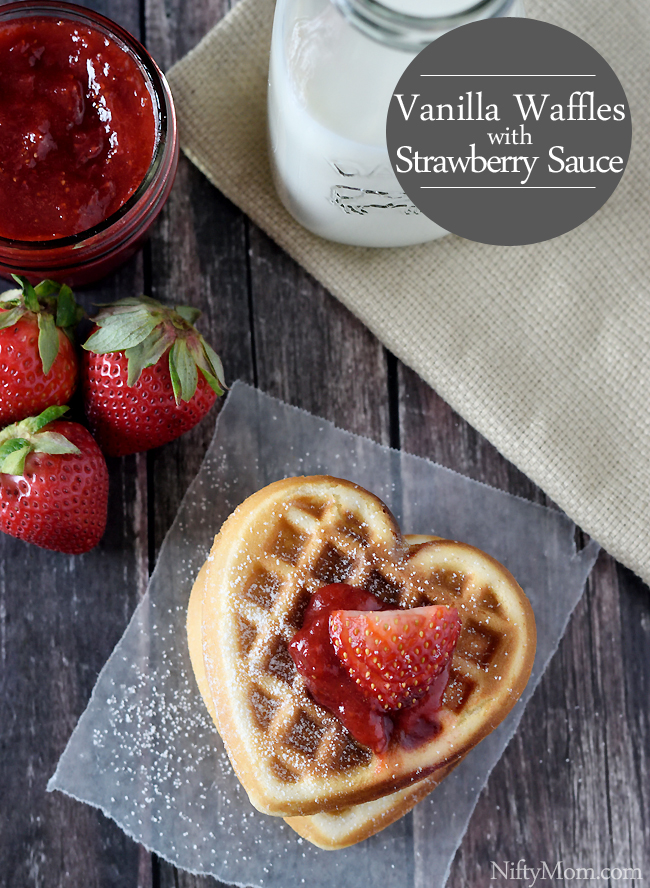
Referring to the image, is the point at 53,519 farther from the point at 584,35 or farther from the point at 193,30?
the point at 584,35

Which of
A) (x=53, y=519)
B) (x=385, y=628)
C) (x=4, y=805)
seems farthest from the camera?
(x=4, y=805)

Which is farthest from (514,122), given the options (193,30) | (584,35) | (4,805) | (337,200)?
(4,805)

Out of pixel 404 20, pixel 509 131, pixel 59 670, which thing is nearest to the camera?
pixel 404 20

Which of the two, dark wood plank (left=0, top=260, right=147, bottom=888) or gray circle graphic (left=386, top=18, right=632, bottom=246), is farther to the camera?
dark wood plank (left=0, top=260, right=147, bottom=888)

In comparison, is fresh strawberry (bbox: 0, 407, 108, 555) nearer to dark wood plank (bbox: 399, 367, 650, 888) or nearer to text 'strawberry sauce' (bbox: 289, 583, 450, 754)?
text 'strawberry sauce' (bbox: 289, 583, 450, 754)

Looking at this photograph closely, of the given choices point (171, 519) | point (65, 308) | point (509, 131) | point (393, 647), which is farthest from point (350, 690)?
point (509, 131)

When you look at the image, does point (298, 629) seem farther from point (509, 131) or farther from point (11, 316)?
point (509, 131)

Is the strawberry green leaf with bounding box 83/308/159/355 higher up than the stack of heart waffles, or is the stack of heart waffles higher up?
the strawberry green leaf with bounding box 83/308/159/355

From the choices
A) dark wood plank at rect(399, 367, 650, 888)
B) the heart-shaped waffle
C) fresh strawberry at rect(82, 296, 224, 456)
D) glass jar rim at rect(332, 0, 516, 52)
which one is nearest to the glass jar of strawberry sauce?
fresh strawberry at rect(82, 296, 224, 456)
